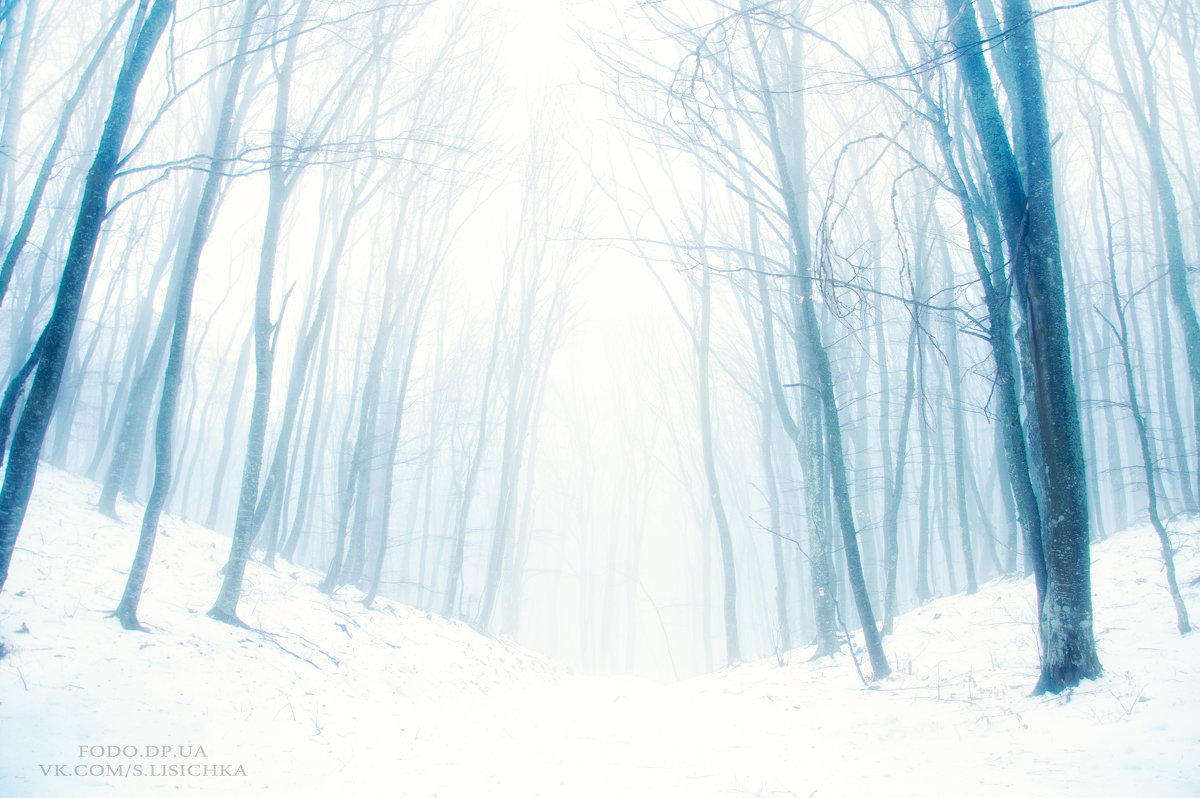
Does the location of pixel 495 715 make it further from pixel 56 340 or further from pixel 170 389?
pixel 56 340

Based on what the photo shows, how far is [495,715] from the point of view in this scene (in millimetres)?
6453

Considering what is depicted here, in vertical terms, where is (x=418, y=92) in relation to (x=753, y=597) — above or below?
above

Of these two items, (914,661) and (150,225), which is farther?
(150,225)

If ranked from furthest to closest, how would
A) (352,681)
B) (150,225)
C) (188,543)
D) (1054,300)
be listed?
(150,225) < (188,543) < (352,681) < (1054,300)

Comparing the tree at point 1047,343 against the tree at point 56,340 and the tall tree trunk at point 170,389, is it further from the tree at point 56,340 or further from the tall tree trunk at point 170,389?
the tall tree trunk at point 170,389

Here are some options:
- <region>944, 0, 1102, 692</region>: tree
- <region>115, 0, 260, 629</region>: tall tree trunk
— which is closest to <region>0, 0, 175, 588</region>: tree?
<region>115, 0, 260, 629</region>: tall tree trunk

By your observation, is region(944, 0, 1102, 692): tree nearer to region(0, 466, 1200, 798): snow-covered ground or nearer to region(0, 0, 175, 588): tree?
region(0, 466, 1200, 798): snow-covered ground

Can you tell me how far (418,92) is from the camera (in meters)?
10.2

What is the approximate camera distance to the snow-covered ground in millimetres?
3143

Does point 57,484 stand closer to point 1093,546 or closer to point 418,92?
point 418,92

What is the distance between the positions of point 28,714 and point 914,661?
311 inches

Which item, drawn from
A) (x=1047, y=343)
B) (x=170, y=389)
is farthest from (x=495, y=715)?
(x=1047, y=343)

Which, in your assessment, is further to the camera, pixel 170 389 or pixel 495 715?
pixel 495 715

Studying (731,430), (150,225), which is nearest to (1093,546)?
(731,430)
